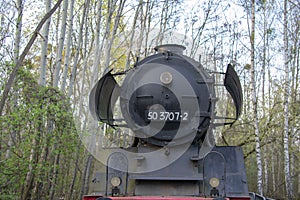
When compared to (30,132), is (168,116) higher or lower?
lower

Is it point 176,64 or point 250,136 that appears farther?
point 250,136

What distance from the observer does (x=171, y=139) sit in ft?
18.1

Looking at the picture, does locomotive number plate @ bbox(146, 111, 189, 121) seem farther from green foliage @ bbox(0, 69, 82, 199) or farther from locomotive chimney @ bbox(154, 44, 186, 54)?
green foliage @ bbox(0, 69, 82, 199)

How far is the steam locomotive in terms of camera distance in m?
5.27

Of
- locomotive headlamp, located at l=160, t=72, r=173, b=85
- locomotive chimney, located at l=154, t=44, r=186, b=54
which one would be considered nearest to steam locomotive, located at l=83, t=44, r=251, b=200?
locomotive headlamp, located at l=160, t=72, r=173, b=85

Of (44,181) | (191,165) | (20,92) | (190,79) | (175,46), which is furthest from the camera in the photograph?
(44,181)

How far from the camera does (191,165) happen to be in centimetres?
543

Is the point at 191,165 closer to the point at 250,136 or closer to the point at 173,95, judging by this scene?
the point at 173,95

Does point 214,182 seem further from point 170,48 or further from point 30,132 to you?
point 30,132

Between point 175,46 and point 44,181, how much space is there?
4229mm

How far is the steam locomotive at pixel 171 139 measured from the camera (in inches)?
208

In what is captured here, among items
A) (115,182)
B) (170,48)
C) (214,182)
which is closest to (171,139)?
(214,182)

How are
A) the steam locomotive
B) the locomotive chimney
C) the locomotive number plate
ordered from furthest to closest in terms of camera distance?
the locomotive chimney → the locomotive number plate → the steam locomotive

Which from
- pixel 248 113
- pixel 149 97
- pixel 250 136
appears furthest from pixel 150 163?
pixel 248 113
